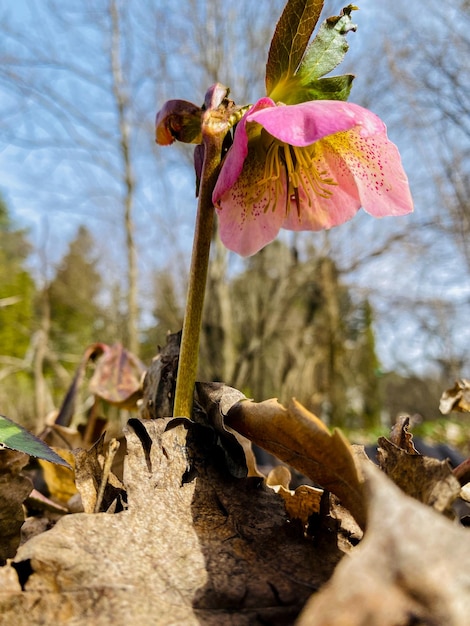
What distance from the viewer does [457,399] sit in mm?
457

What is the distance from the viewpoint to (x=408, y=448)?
0.33m

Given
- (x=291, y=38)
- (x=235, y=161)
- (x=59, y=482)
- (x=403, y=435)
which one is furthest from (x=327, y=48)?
(x=59, y=482)

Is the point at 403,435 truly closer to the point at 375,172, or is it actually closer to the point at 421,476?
the point at 421,476

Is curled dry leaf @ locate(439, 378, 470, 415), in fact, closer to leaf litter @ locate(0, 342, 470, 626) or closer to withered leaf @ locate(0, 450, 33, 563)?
leaf litter @ locate(0, 342, 470, 626)

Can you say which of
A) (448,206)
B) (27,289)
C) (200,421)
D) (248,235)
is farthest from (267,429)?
(27,289)

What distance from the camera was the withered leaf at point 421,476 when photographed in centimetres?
21

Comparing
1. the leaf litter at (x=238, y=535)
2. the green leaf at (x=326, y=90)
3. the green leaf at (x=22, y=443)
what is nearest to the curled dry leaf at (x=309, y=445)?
the leaf litter at (x=238, y=535)

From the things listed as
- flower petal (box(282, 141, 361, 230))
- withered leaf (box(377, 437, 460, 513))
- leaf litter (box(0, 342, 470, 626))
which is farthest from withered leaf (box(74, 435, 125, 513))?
flower petal (box(282, 141, 361, 230))

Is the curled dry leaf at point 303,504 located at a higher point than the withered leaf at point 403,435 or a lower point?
lower

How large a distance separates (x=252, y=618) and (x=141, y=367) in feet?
1.90

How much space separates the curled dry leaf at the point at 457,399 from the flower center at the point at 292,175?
0.20 meters

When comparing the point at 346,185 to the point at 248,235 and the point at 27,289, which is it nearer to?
the point at 248,235

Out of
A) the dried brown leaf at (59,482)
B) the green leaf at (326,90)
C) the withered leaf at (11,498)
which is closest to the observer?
the withered leaf at (11,498)

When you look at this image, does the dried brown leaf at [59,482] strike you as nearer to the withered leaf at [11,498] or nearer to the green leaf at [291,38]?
the withered leaf at [11,498]
